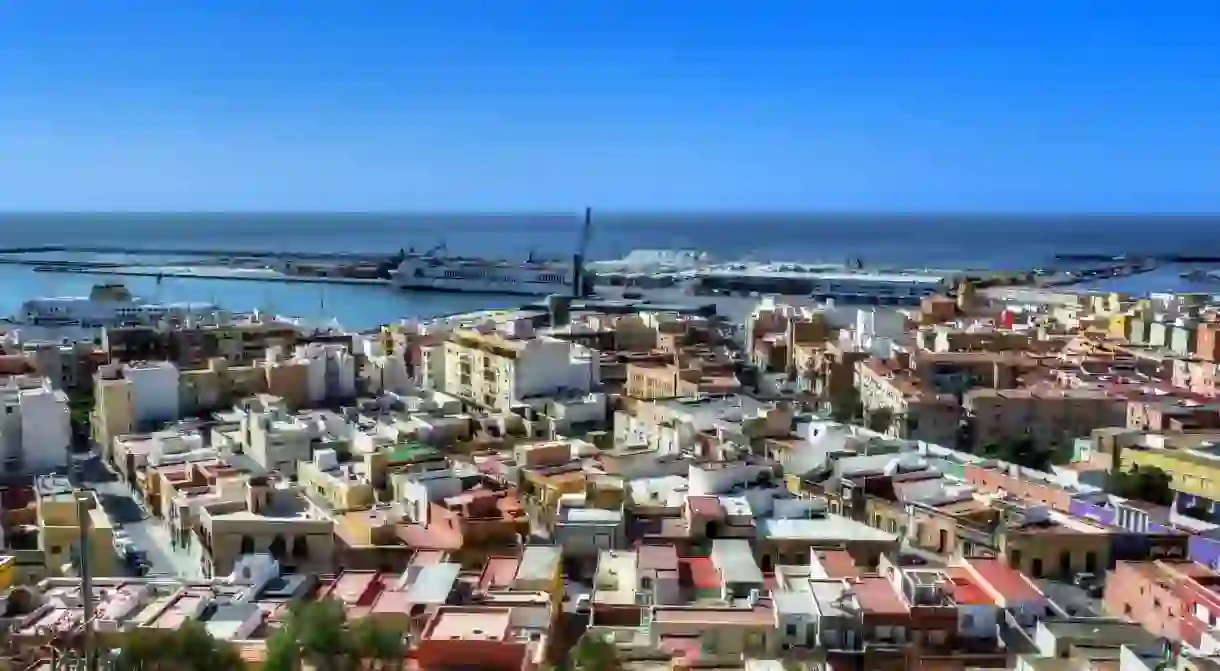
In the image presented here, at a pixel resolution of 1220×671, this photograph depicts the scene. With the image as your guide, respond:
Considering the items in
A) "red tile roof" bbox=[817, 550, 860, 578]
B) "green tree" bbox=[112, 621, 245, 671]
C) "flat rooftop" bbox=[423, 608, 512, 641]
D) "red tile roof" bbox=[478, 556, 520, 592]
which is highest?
"green tree" bbox=[112, 621, 245, 671]

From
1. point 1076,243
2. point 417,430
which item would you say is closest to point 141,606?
point 417,430

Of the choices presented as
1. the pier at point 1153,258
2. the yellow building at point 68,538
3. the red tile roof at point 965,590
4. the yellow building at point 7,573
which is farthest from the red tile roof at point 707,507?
the pier at point 1153,258

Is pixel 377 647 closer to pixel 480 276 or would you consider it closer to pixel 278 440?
pixel 278 440

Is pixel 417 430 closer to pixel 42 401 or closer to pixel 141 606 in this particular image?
pixel 42 401

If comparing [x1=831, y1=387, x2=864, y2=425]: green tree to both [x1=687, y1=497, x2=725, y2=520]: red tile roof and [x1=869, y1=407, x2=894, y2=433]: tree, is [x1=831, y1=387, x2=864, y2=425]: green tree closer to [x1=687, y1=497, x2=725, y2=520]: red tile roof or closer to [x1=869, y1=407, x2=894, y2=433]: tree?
[x1=869, y1=407, x2=894, y2=433]: tree

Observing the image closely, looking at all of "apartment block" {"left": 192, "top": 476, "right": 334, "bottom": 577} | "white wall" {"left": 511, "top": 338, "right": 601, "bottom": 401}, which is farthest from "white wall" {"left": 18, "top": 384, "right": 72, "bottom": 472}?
"white wall" {"left": 511, "top": 338, "right": 601, "bottom": 401}

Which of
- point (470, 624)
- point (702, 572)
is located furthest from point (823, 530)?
point (470, 624)
